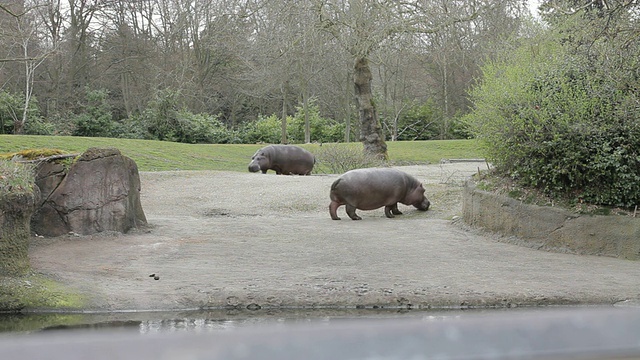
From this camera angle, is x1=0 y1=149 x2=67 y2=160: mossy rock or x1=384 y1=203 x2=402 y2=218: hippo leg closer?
x1=0 y1=149 x2=67 y2=160: mossy rock

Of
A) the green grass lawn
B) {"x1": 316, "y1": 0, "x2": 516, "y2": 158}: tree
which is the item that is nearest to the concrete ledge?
the green grass lawn

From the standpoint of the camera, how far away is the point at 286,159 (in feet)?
69.0

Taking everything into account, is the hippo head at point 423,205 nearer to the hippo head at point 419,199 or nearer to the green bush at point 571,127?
the hippo head at point 419,199

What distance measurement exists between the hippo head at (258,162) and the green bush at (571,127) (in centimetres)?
1038

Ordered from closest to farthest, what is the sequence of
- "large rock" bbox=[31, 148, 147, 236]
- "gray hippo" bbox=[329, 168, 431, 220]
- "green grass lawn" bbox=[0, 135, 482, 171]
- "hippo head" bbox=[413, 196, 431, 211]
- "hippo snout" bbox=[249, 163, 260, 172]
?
1. "large rock" bbox=[31, 148, 147, 236]
2. "gray hippo" bbox=[329, 168, 431, 220]
3. "hippo head" bbox=[413, 196, 431, 211]
4. "hippo snout" bbox=[249, 163, 260, 172]
5. "green grass lawn" bbox=[0, 135, 482, 171]

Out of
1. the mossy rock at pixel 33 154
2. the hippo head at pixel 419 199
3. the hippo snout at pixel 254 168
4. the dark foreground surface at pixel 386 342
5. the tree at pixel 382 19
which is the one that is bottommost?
the hippo head at pixel 419 199

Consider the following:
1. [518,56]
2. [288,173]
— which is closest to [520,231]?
[518,56]

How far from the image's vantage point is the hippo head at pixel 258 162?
20.6 m

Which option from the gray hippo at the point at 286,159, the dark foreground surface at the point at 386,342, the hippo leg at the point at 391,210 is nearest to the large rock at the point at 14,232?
the dark foreground surface at the point at 386,342

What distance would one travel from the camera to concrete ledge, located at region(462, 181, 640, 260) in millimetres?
9164

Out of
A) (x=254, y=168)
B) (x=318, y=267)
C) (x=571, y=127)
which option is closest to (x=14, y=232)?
(x=318, y=267)

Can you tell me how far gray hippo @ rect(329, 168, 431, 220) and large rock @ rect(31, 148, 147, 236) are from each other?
3.61 m

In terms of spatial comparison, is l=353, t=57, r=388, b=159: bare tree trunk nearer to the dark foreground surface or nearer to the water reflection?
the water reflection

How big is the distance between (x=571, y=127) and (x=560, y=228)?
1.44m
